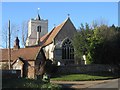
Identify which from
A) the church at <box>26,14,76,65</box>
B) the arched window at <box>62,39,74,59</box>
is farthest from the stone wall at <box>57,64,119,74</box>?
the arched window at <box>62,39,74,59</box>

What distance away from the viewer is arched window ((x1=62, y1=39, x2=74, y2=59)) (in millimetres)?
66000

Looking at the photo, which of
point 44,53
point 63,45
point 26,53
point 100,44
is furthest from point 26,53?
point 100,44

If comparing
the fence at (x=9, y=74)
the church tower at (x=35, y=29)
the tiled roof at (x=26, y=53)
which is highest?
the church tower at (x=35, y=29)

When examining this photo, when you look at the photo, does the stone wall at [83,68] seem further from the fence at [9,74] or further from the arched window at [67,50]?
the fence at [9,74]

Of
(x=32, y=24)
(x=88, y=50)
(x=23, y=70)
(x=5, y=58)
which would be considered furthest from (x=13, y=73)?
(x=32, y=24)

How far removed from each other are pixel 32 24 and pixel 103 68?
46273mm

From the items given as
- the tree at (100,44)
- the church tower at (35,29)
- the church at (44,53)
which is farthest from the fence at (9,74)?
the church tower at (35,29)

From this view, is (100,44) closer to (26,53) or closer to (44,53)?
(44,53)

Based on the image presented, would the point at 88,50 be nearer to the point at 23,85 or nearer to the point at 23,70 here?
the point at 23,70

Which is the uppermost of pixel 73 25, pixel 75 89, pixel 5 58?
pixel 73 25

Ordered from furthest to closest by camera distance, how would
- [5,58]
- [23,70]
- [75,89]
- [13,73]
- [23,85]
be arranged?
[5,58] < [23,70] < [13,73] < [75,89] < [23,85]

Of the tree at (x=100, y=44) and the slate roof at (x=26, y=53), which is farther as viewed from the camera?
the slate roof at (x=26, y=53)

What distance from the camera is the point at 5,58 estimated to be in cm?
6431

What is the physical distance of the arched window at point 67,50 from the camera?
6600cm
